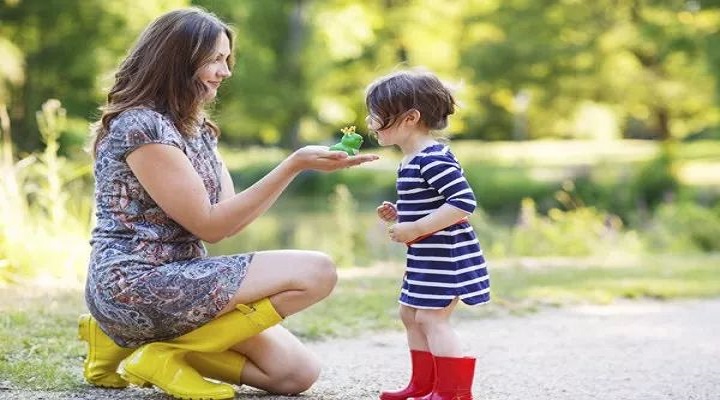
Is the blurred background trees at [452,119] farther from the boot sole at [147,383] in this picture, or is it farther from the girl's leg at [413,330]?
the boot sole at [147,383]

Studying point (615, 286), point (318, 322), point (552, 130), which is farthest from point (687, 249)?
point (552, 130)

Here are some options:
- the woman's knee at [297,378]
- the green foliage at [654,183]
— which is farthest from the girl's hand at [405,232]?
the green foliage at [654,183]

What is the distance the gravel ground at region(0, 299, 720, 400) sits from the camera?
145 inches

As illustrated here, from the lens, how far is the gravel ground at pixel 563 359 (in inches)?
145

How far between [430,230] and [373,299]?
2.88 meters

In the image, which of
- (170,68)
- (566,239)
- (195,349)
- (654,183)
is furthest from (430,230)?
(654,183)

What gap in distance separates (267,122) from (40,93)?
10029mm

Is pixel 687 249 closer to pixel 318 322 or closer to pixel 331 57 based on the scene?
pixel 318 322

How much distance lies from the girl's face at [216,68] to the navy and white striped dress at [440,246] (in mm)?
704

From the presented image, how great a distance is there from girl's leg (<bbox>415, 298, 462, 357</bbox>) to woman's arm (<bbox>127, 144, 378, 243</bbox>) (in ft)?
1.75

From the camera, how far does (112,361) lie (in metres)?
3.46

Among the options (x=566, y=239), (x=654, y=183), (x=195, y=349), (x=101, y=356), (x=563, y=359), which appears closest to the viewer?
(x=195, y=349)

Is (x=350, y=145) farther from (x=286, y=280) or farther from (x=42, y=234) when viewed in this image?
(x=42, y=234)

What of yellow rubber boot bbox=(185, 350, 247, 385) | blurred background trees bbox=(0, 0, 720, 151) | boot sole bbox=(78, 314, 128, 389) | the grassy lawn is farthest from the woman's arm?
blurred background trees bbox=(0, 0, 720, 151)
